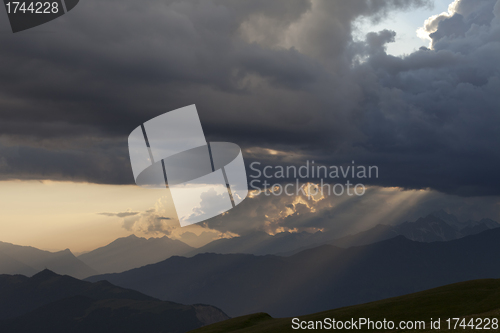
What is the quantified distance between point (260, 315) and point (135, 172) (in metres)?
75.7

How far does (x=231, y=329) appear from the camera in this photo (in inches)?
4033

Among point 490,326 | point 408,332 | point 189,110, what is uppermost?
point 189,110

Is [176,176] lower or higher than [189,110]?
lower

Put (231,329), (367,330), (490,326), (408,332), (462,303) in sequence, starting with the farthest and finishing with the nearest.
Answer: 1. (231,329)
2. (462,303)
3. (367,330)
4. (408,332)
5. (490,326)

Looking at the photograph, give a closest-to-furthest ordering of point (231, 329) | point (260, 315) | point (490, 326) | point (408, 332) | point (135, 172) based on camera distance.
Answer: point (490, 326) < point (408, 332) < point (135, 172) < point (231, 329) < point (260, 315)

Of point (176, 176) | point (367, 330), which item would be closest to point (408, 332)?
point (367, 330)

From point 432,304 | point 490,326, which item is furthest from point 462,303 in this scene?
point 490,326

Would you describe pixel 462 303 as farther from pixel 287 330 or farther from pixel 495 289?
pixel 287 330

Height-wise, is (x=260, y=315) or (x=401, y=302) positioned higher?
(x=401, y=302)

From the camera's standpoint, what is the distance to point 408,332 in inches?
2136

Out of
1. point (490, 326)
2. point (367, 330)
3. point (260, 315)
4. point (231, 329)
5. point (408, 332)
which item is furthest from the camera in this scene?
point (260, 315)

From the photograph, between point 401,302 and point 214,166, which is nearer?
point 214,166

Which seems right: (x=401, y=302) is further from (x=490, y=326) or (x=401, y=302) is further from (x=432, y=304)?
(x=490, y=326)

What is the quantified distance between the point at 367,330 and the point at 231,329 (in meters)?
40.0
